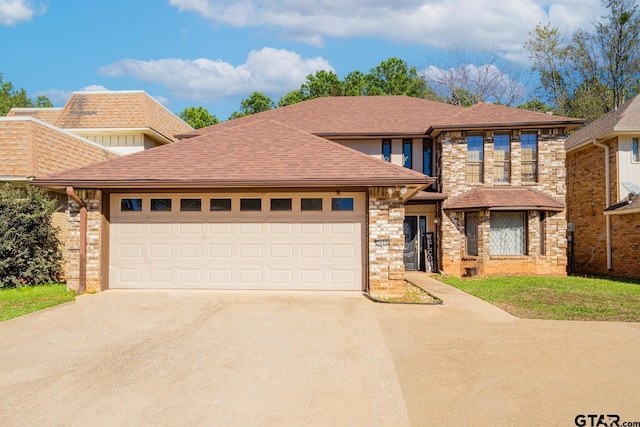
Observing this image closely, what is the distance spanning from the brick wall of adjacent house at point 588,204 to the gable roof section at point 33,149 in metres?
19.0

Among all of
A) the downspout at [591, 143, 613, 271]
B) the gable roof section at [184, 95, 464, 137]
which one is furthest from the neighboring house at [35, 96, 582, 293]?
the downspout at [591, 143, 613, 271]

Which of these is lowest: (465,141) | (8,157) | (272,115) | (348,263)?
(348,263)

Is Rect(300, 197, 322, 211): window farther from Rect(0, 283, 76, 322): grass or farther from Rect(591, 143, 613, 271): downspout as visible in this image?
Rect(591, 143, 613, 271): downspout

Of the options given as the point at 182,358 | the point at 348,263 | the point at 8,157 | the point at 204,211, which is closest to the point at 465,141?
the point at 348,263

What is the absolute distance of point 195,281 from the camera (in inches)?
390

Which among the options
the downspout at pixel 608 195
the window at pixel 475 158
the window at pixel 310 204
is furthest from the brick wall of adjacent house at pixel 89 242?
the downspout at pixel 608 195

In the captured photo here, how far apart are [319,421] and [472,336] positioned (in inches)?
144

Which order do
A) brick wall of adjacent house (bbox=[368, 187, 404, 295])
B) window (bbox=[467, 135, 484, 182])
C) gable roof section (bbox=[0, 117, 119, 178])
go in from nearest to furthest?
brick wall of adjacent house (bbox=[368, 187, 404, 295]) < gable roof section (bbox=[0, 117, 119, 178]) < window (bbox=[467, 135, 484, 182])

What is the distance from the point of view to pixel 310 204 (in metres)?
9.89

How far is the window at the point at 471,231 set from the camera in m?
14.5

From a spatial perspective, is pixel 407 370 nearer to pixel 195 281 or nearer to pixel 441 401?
pixel 441 401

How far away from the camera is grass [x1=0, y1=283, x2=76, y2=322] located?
804 cm

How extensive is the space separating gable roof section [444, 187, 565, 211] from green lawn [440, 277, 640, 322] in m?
2.39

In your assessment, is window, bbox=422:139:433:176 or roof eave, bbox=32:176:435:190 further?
window, bbox=422:139:433:176
